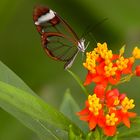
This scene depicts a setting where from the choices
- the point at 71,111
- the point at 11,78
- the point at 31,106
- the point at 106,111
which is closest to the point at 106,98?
the point at 106,111

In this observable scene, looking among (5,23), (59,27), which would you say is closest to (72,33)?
(59,27)

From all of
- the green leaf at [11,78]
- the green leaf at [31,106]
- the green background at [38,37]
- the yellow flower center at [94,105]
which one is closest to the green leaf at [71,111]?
the green leaf at [11,78]

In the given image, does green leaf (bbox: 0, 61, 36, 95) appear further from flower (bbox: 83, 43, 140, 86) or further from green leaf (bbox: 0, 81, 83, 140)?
flower (bbox: 83, 43, 140, 86)

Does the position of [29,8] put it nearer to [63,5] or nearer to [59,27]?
[63,5]

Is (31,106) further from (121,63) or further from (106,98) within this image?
(121,63)

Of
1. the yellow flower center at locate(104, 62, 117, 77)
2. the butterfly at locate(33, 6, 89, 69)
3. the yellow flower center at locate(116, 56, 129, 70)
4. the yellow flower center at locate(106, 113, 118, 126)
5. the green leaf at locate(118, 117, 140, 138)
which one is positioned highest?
the butterfly at locate(33, 6, 89, 69)

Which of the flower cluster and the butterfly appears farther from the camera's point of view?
the butterfly

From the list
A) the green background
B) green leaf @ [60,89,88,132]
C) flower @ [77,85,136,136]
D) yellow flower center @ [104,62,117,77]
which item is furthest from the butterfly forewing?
the green background

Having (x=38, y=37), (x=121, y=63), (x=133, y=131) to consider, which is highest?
(x=121, y=63)
